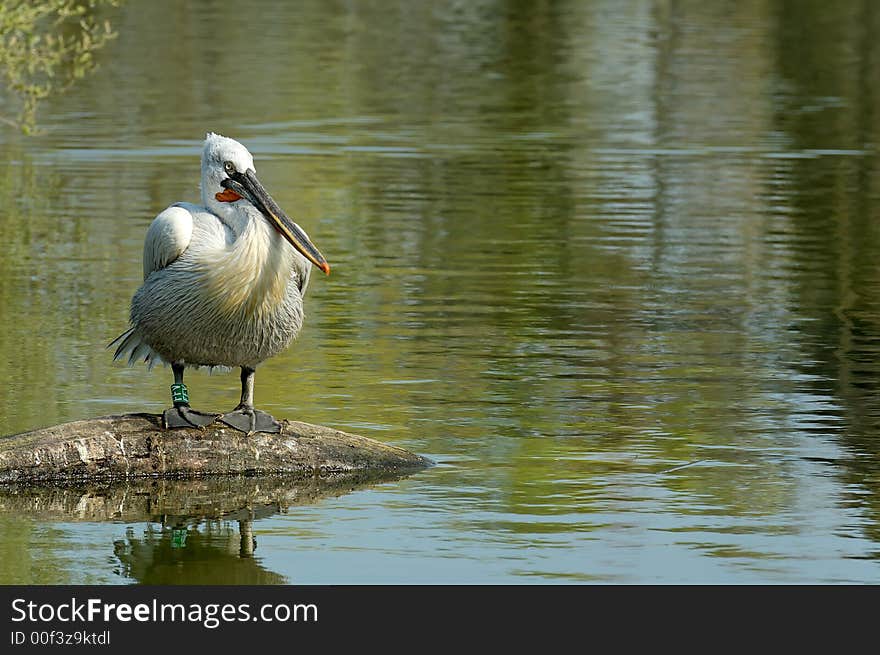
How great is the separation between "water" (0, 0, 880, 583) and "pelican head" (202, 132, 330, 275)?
56.4 inches

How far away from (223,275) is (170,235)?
1.14ft

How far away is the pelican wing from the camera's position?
38.4ft

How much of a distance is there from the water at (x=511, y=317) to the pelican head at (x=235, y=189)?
4.70 feet

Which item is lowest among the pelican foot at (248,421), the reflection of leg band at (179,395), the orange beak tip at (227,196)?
the pelican foot at (248,421)

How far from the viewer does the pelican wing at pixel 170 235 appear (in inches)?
460

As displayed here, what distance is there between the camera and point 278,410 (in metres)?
14.2

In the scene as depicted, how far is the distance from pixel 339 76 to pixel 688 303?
2638 cm

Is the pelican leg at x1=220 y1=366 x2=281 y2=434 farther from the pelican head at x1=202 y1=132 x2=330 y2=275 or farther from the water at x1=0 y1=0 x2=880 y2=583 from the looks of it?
the pelican head at x1=202 y1=132 x2=330 y2=275

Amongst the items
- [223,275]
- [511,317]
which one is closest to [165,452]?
[223,275]

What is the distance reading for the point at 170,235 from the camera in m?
11.7

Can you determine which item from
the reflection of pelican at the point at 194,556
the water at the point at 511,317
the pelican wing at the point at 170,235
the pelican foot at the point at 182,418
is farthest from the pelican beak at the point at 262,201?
the reflection of pelican at the point at 194,556

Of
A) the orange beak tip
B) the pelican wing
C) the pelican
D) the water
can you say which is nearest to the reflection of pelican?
the water

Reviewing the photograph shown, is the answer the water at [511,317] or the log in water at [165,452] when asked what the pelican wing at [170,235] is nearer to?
the log in water at [165,452]

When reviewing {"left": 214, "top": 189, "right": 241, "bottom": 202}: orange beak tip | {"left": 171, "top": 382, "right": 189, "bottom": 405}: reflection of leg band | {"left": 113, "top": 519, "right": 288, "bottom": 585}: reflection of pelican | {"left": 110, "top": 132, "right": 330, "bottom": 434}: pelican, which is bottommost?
{"left": 113, "top": 519, "right": 288, "bottom": 585}: reflection of pelican
